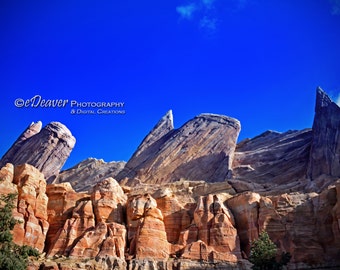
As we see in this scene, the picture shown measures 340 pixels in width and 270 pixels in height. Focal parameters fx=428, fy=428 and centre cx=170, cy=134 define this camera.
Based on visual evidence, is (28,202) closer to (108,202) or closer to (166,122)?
(108,202)

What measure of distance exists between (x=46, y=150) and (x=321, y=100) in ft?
265

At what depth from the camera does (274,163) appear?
3784 inches

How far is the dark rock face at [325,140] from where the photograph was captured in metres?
86.8

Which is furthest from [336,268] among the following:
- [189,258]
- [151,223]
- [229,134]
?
[229,134]

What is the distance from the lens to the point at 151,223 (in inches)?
2640

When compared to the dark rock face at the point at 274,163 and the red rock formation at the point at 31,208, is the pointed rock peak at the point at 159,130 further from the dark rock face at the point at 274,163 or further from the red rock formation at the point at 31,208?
the red rock formation at the point at 31,208

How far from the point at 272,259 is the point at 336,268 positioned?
10.9m

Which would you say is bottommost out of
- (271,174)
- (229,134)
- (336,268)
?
(336,268)

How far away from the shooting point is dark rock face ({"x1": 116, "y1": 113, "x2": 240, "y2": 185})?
338 feet

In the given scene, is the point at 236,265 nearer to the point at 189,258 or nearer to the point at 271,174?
the point at 189,258

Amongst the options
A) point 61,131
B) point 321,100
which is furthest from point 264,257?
point 61,131

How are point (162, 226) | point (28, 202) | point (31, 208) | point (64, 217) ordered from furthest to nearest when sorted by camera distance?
1. point (64, 217)
2. point (28, 202)
3. point (31, 208)
4. point (162, 226)

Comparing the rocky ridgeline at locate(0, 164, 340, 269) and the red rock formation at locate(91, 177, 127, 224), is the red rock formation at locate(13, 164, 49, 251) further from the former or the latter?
the red rock formation at locate(91, 177, 127, 224)

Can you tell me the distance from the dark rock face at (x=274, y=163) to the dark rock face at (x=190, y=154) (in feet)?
13.8
